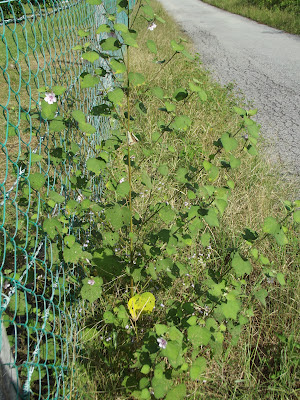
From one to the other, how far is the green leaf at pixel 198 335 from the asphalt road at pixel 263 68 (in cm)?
191

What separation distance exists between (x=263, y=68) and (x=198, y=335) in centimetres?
543

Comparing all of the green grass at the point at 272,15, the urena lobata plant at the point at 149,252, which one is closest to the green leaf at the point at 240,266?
the urena lobata plant at the point at 149,252

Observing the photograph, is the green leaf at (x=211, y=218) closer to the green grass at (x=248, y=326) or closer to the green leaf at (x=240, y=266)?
the green leaf at (x=240, y=266)

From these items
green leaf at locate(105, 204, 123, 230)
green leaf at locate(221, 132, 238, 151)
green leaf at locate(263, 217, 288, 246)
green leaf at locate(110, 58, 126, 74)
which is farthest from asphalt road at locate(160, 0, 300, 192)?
green leaf at locate(110, 58, 126, 74)

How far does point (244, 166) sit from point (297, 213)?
1.66 meters

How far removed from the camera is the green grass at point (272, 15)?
323 inches

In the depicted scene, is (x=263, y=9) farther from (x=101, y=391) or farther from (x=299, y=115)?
(x=101, y=391)

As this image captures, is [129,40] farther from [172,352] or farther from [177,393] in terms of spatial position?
[177,393]

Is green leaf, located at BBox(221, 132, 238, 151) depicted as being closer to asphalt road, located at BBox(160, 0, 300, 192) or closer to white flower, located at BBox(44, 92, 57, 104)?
white flower, located at BBox(44, 92, 57, 104)

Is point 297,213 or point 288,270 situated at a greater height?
point 297,213

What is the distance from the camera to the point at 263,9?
9.84 meters

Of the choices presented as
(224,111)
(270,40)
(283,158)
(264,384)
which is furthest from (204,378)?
(270,40)

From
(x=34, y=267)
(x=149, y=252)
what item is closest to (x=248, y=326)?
(x=149, y=252)

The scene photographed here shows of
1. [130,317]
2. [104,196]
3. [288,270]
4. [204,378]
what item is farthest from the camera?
[104,196]
